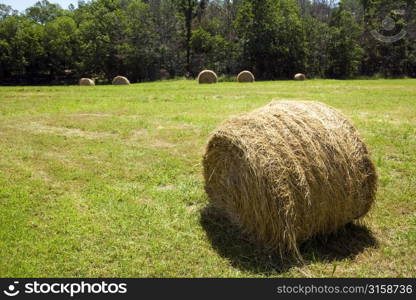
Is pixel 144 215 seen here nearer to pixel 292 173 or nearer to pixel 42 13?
pixel 292 173

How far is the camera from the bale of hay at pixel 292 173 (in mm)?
4418

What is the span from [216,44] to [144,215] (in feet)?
144

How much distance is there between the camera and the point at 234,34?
5269 centimetres

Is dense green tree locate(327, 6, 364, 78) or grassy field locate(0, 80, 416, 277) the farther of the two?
dense green tree locate(327, 6, 364, 78)

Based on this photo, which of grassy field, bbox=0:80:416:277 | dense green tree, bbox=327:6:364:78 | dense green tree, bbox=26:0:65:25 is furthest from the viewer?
dense green tree, bbox=26:0:65:25

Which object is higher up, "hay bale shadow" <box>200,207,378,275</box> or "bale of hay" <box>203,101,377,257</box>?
"bale of hay" <box>203,101,377,257</box>

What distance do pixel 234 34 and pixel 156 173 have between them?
4859 cm

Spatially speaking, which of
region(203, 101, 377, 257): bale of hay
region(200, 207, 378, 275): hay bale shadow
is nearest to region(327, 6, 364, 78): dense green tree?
region(203, 101, 377, 257): bale of hay

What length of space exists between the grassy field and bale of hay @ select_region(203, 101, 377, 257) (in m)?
0.38

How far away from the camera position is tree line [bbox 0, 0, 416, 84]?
44469mm

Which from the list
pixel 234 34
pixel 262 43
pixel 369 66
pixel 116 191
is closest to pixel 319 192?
pixel 116 191

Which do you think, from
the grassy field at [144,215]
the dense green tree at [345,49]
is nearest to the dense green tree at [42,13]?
the dense green tree at [345,49]

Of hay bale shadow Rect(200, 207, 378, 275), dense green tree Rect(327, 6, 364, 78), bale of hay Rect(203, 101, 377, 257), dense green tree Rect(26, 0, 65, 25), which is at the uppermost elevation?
dense green tree Rect(26, 0, 65, 25)

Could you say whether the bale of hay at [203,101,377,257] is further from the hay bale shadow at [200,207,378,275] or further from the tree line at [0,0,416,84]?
the tree line at [0,0,416,84]
